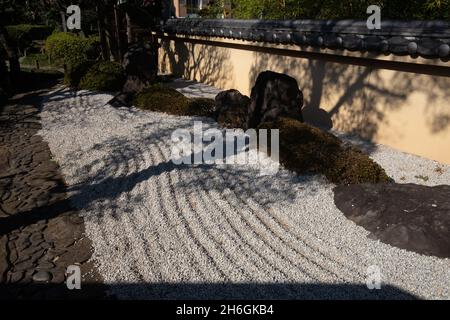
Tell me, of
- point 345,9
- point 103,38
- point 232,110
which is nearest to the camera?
point 232,110

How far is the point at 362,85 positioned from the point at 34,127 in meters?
9.40

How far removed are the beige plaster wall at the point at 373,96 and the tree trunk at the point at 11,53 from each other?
32.5 ft

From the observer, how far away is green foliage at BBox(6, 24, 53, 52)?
2680 cm

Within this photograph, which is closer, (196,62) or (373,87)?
(373,87)

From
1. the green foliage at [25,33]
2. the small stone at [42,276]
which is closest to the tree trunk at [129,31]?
the green foliage at [25,33]

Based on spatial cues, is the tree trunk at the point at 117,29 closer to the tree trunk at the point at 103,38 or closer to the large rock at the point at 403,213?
the tree trunk at the point at 103,38

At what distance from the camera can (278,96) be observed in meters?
9.09

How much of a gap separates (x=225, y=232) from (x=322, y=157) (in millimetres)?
2763

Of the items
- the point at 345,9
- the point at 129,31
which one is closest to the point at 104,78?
the point at 129,31

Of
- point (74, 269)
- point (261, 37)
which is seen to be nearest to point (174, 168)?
point (74, 269)

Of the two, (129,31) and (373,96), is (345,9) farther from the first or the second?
(129,31)

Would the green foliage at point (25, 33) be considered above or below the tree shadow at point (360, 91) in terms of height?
above

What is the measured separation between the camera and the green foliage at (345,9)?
32.8ft

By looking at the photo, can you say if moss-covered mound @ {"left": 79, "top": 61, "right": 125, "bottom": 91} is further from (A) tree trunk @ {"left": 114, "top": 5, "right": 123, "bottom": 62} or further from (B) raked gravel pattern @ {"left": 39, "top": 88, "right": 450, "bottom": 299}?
(B) raked gravel pattern @ {"left": 39, "top": 88, "right": 450, "bottom": 299}
